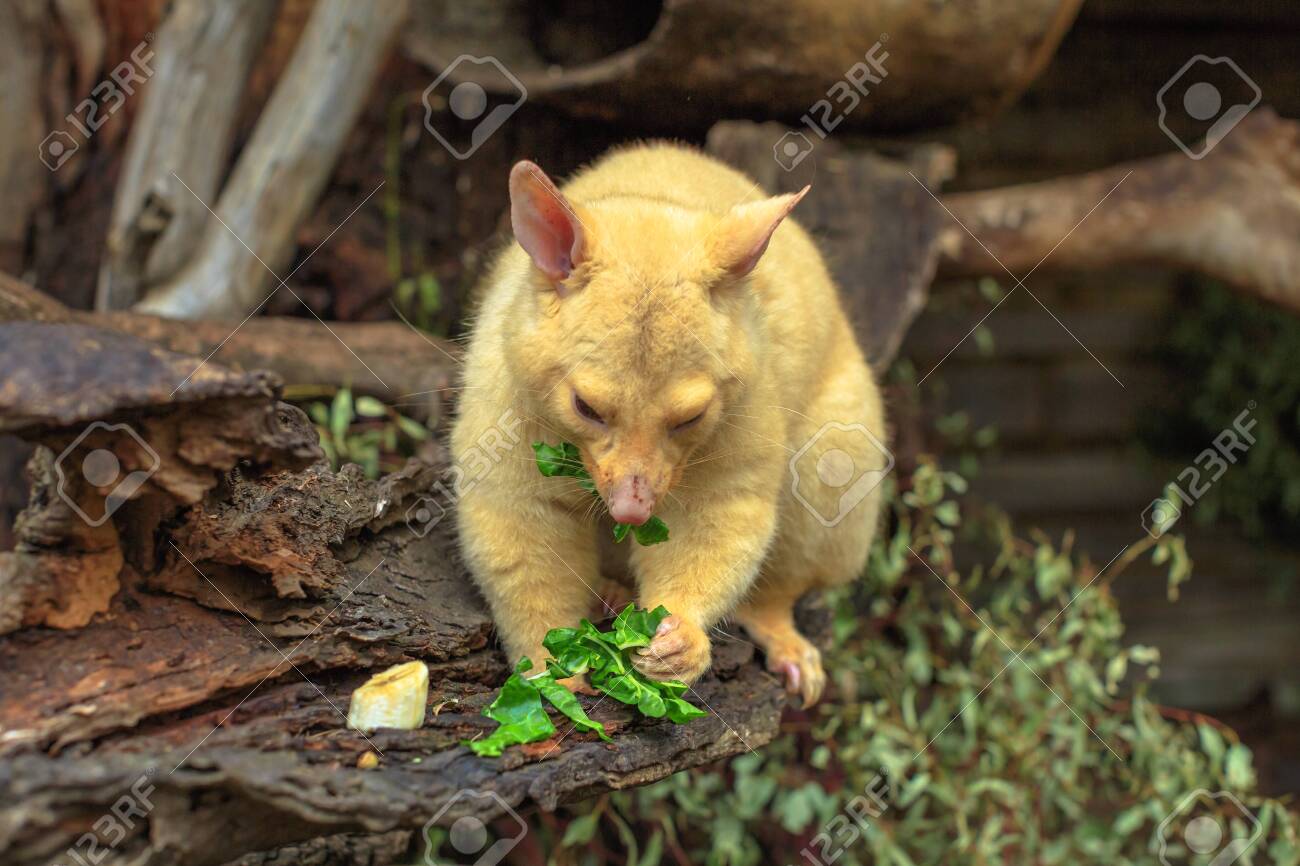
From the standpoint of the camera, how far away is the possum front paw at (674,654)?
342 cm

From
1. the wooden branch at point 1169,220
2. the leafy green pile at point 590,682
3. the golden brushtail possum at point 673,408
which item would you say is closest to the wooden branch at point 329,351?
the golden brushtail possum at point 673,408

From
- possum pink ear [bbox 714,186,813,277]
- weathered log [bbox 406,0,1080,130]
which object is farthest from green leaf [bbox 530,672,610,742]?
weathered log [bbox 406,0,1080,130]

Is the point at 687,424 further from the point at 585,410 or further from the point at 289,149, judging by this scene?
the point at 289,149

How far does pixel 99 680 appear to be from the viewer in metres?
2.85

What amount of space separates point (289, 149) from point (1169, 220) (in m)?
4.37

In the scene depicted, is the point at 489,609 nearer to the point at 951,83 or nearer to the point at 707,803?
the point at 707,803

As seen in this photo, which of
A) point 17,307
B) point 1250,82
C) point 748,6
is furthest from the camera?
point 1250,82

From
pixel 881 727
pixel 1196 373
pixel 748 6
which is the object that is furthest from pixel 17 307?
pixel 1196 373

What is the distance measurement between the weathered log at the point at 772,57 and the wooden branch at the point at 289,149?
0.28 meters

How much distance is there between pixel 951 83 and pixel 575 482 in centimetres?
322

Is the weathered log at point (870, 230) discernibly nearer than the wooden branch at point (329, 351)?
No

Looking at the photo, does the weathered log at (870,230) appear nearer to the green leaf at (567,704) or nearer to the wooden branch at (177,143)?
the wooden branch at (177,143)

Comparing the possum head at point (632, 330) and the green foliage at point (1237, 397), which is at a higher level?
the possum head at point (632, 330)

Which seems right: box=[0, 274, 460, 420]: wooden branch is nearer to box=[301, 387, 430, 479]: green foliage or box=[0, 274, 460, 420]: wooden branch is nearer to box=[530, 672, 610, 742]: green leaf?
box=[301, 387, 430, 479]: green foliage
